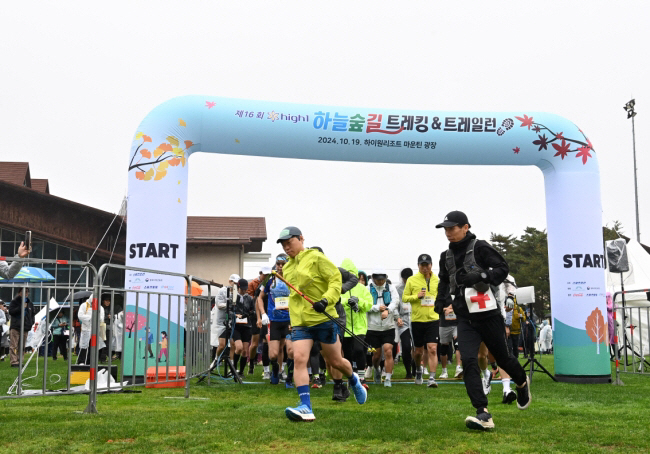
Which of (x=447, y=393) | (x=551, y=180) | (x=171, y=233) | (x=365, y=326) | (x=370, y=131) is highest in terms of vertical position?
(x=370, y=131)

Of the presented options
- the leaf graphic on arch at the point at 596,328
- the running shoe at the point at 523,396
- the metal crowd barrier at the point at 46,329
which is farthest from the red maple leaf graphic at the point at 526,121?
the metal crowd barrier at the point at 46,329

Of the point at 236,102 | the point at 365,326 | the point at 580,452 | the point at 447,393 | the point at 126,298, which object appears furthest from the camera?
the point at 236,102

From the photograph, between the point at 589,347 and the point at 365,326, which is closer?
the point at 365,326

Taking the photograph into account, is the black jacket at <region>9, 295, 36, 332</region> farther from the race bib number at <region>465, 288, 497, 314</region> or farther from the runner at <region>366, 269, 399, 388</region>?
the runner at <region>366, 269, 399, 388</region>

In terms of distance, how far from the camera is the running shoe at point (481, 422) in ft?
20.7

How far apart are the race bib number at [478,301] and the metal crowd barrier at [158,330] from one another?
3382mm

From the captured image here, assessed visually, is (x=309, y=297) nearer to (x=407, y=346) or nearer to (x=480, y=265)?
(x=480, y=265)

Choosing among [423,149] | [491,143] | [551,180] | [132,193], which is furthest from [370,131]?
[132,193]

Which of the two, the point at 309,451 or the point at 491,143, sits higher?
the point at 491,143

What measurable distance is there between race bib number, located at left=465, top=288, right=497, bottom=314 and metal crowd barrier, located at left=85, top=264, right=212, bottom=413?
133 inches

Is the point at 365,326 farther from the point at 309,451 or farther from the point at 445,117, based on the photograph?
the point at 309,451

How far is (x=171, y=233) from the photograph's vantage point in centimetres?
1232

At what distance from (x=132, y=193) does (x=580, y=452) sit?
902cm

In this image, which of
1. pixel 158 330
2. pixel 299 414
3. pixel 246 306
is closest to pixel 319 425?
pixel 299 414
